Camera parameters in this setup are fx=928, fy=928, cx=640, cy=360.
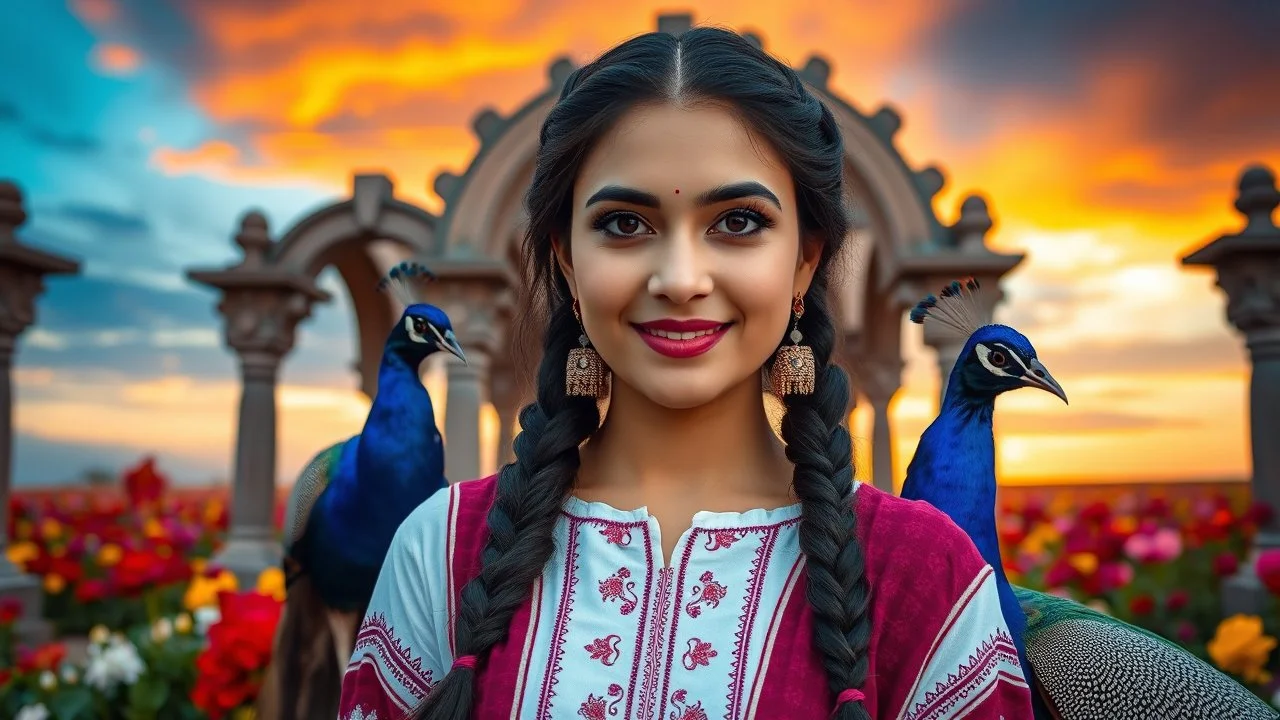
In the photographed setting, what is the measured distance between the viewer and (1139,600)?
504 centimetres

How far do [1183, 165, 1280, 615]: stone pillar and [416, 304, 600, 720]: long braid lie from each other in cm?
575

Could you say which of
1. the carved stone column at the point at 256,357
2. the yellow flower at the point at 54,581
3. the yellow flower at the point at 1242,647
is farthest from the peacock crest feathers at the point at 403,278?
the yellow flower at the point at 54,581

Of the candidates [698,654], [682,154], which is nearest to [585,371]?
[682,154]

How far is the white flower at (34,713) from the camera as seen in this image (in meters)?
4.37

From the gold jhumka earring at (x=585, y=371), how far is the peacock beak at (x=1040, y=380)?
0.88 metres

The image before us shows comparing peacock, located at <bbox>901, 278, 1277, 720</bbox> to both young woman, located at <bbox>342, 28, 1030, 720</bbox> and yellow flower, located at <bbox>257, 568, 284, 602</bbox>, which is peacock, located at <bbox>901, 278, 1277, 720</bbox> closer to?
young woman, located at <bbox>342, 28, 1030, 720</bbox>

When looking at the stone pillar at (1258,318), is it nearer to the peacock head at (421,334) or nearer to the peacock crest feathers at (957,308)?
the peacock crest feathers at (957,308)

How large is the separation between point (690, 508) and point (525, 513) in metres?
0.31

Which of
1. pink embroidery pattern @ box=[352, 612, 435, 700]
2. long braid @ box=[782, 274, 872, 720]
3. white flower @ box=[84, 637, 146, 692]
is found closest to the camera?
long braid @ box=[782, 274, 872, 720]

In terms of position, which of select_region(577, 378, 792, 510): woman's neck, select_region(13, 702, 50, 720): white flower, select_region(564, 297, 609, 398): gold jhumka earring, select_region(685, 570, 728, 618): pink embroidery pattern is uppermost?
select_region(564, 297, 609, 398): gold jhumka earring

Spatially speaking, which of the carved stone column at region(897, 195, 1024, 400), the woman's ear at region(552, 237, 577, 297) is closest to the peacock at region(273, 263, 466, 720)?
the woman's ear at region(552, 237, 577, 297)

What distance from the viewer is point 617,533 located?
5.58 ft

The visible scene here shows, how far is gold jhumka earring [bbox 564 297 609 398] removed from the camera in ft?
5.80

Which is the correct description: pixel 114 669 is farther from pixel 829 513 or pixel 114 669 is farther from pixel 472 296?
pixel 829 513
